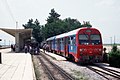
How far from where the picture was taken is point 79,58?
21.0 metres

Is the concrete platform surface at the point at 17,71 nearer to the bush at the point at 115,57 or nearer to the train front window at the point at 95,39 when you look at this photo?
the train front window at the point at 95,39

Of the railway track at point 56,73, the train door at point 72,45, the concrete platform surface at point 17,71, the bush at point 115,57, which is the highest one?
the train door at point 72,45

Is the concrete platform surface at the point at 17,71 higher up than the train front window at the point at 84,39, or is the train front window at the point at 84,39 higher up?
the train front window at the point at 84,39

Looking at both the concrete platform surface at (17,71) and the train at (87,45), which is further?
the train at (87,45)

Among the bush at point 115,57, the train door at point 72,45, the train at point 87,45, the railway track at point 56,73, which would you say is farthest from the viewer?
the train door at point 72,45

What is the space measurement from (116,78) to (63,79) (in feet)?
9.35

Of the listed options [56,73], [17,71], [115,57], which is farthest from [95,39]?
[17,71]

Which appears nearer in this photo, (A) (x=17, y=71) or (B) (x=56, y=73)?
(A) (x=17, y=71)

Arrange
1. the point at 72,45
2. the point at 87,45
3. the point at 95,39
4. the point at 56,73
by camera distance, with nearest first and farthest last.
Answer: the point at 56,73 < the point at 87,45 < the point at 95,39 < the point at 72,45

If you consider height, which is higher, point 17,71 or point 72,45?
point 72,45

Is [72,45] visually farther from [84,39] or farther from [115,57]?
[115,57]

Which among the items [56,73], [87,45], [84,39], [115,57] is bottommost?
[56,73]

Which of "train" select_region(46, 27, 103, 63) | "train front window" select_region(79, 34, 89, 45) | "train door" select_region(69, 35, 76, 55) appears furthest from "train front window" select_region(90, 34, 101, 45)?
"train door" select_region(69, 35, 76, 55)

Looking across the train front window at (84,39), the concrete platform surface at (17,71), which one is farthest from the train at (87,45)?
the concrete platform surface at (17,71)
